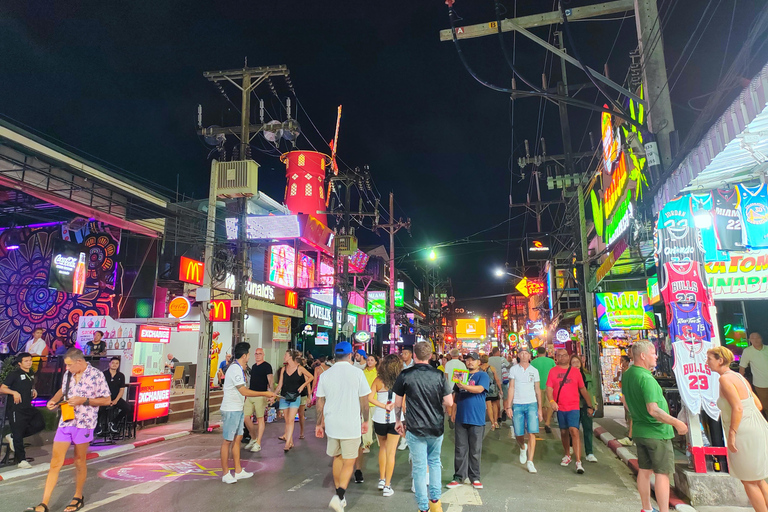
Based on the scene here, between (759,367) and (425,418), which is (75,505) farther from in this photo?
(759,367)

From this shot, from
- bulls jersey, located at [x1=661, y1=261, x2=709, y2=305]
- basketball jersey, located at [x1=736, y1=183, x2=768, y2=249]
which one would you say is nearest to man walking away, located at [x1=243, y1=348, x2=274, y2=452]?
bulls jersey, located at [x1=661, y1=261, x2=709, y2=305]

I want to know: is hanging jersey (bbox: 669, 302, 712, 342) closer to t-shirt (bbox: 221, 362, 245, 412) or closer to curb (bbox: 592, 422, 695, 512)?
curb (bbox: 592, 422, 695, 512)

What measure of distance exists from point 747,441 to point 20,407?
38.0 feet

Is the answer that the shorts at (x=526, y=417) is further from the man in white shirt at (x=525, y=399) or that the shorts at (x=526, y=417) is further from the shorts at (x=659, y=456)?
the shorts at (x=659, y=456)

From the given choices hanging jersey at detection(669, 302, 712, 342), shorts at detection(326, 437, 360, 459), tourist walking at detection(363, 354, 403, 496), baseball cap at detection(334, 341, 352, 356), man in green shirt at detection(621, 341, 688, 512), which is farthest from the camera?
tourist walking at detection(363, 354, 403, 496)

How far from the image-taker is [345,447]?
19.4 feet

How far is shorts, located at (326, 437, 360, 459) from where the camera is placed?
5.90 metres

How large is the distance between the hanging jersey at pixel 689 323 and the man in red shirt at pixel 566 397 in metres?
1.97

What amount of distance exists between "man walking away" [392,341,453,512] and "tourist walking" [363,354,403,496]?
0.86 m

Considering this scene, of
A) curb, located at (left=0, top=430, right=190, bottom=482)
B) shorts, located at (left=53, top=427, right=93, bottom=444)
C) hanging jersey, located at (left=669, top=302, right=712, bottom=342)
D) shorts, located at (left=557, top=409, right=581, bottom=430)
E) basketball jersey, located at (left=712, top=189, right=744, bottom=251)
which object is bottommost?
curb, located at (left=0, top=430, right=190, bottom=482)

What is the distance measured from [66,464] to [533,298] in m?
54.4

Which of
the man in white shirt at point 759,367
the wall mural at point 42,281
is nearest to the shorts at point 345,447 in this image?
the man in white shirt at point 759,367

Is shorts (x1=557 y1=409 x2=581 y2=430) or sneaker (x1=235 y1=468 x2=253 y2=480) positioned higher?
shorts (x1=557 y1=409 x2=581 y2=430)

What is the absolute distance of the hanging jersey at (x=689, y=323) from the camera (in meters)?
6.71
